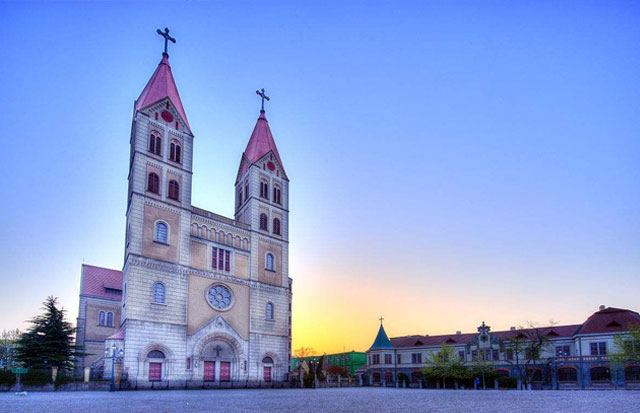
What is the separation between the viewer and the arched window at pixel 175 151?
4976cm

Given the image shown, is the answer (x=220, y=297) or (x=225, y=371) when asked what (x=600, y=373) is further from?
(x=220, y=297)

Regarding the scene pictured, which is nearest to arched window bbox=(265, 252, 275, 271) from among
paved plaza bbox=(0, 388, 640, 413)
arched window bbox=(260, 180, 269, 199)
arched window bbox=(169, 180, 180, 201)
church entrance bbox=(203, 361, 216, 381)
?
arched window bbox=(260, 180, 269, 199)

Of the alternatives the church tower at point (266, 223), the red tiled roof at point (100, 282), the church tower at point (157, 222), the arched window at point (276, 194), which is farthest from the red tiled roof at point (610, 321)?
the red tiled roof at point (100, 282)

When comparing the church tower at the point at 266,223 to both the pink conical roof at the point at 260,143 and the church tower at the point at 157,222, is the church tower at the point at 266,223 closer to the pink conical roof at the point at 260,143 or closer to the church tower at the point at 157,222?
the pink conical roof at the point at 260,143

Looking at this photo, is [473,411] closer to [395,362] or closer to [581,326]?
[581,326]

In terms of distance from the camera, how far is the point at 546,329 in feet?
213

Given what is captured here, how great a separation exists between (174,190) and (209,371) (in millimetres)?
17123

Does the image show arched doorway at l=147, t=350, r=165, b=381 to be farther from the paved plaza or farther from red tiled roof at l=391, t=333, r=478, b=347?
red tiled roof at l=391, t=333, r=478, b=347

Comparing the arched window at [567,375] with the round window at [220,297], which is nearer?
the round window at [220,297]

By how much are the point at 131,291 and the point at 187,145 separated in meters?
16.2

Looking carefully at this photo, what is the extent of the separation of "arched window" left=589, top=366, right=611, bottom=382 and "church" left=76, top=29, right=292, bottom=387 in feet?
110

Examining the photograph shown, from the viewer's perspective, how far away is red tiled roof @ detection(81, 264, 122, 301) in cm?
5628

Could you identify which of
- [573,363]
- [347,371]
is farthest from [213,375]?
[347,371]

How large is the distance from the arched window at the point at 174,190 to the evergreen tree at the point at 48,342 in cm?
1433
